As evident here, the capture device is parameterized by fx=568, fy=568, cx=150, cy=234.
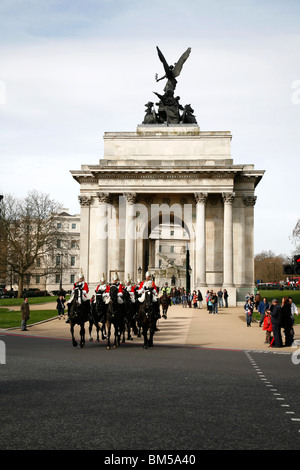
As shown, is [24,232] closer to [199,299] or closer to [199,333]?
[199,299]

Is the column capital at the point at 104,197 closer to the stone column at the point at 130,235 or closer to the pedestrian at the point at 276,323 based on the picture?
the stone column at the point at 130,235

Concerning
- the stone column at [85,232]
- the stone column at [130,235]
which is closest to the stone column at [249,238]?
the stone column at [130,235]

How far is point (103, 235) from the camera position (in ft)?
192

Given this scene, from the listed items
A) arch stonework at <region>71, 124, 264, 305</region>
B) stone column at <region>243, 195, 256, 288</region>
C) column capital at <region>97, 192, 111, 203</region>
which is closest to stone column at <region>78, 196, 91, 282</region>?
arch stonework at <region>71, 124, 264, 305</region>

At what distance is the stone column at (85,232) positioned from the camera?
60.8 meters

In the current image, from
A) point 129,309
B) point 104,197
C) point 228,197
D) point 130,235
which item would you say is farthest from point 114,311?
point 104,197

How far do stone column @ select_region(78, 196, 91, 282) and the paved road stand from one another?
42153 millimetres

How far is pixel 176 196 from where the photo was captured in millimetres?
59438

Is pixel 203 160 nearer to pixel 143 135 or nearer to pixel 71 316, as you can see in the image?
pixel 143 135

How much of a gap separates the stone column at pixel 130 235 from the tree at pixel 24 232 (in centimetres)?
2193

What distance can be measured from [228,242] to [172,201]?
7.72 meters

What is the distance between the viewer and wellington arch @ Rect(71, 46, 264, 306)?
186 feet

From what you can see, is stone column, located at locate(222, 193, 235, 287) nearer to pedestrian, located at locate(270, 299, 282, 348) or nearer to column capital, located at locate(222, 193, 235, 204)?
column capital, located at locate(222, 193, 235, 204)
